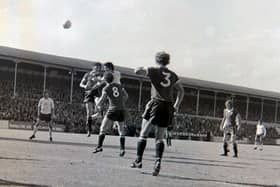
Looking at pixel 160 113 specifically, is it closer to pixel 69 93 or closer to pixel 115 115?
pixel 115 115

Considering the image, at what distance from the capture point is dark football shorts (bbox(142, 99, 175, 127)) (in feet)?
28.9

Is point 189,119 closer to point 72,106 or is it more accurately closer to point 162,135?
point 72,106

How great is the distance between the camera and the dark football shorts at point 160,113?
8805 millimetres

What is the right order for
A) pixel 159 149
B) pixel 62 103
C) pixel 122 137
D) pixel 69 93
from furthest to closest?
1. pixel 69 93
2. pixel 62 103
3. pixel 122 137
4. pixel 159 149

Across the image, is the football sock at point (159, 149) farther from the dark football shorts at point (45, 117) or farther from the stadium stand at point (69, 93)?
the stadium stand at point (69, 93)

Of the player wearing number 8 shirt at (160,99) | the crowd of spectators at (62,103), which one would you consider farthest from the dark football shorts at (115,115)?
the crowd of spectators at (62,103)

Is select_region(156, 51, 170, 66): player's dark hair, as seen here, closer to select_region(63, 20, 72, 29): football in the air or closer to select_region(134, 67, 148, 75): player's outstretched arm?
select_region(134, 67, 148, 75): player's outstretched arm

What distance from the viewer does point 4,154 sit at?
9.91 m

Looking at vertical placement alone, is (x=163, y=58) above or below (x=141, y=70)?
above

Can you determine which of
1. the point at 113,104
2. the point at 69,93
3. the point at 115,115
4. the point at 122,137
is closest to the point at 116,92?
the point at 113,104

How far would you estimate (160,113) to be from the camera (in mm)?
8805

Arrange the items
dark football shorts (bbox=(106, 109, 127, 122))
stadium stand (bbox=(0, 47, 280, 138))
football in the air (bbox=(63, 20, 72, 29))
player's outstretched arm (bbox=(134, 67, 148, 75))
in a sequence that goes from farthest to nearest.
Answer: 1. stadium stand (bbox=(0, 47, 280, 138))
2. dark football shorts (bbox=(106, 109, 127, 122))
3. football in the air (bbox=(63, 20, 72, 29))
4. player's outstretched arm (bbox=(134, 67, 148, 75))

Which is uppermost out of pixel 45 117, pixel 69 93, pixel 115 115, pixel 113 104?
pixel 69 93

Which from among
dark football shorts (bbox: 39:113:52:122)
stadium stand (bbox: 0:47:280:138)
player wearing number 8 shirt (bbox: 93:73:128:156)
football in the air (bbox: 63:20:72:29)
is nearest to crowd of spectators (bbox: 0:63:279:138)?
stadium stand (bbox: 0:47:280:138)
